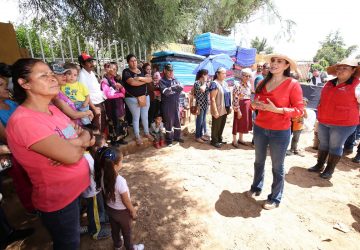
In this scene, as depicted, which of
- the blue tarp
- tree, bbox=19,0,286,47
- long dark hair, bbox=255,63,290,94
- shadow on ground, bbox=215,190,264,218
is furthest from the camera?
the blue tarp

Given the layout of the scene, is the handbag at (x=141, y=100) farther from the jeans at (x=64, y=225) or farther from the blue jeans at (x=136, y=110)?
the jeans at (x=64, y=225)

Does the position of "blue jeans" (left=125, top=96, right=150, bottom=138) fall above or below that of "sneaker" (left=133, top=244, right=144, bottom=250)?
above

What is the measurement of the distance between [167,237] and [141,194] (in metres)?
0.93

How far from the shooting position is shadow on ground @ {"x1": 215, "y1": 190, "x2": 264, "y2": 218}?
10.1 ft

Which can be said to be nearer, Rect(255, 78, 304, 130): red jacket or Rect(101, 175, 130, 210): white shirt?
Rect(101, 175, 130, 210): white shirt

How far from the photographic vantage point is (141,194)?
137 inches

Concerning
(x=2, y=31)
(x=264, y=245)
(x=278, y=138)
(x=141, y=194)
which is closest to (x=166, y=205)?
(x=141, y=194)

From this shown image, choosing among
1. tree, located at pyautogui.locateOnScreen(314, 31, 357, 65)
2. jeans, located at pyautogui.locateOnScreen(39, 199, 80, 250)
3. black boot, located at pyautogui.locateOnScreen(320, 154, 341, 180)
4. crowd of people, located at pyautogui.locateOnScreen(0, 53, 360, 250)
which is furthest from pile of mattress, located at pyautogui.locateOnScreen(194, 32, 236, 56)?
tree, located at pyautogui.locateOnScreen(314, 31, 357, 65)

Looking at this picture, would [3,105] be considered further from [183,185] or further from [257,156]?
[257,156]

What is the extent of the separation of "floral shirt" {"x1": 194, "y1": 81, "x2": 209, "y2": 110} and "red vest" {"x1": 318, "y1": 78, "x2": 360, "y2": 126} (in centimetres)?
252

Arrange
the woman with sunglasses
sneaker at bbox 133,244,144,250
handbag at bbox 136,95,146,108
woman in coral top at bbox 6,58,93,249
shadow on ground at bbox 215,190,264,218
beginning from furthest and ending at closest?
the woman with sunglasses, handbag at bbox 136,95,146,108, shadow on ground at bbox 215,190,264,218, sneaker at bbox 133,244,144,250, woman in coral top at bbox 6,58,93,249

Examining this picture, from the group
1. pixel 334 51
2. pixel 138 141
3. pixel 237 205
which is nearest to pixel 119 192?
pixel 237 205

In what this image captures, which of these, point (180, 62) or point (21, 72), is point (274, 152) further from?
point (180, 62)

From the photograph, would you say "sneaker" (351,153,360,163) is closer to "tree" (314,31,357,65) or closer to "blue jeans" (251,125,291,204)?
"blue jeans" (251,125,291,204)
